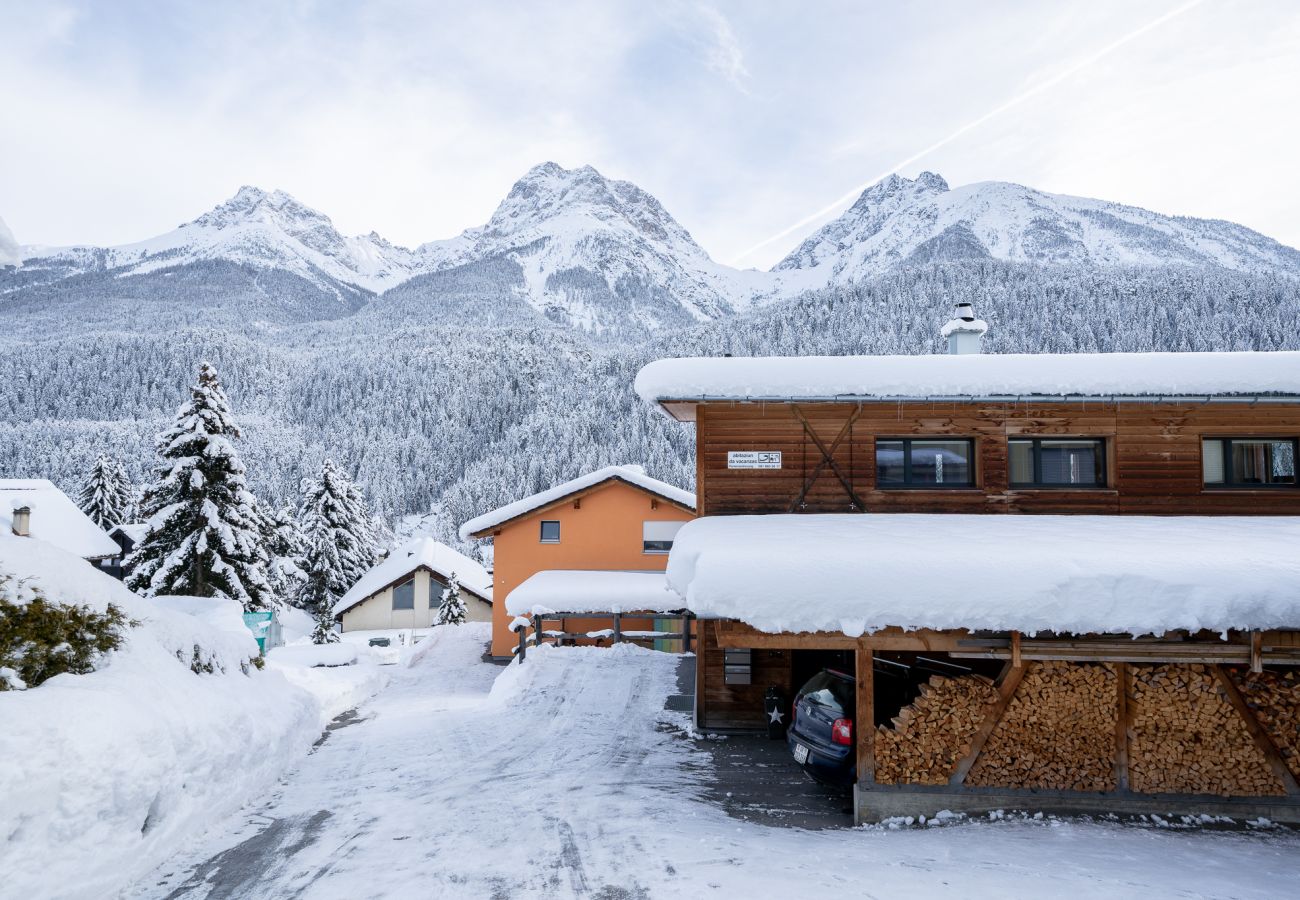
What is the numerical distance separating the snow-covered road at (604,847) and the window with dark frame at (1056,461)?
577cm

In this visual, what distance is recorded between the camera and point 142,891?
6.78m

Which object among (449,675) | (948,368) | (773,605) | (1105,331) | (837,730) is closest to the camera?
(773,605)

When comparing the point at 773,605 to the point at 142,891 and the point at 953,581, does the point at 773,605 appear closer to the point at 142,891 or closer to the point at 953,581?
the point at 953,581

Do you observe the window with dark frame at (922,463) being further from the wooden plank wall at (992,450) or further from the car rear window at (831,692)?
the car rear window at (831,692)

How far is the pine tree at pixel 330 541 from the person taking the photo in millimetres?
46062


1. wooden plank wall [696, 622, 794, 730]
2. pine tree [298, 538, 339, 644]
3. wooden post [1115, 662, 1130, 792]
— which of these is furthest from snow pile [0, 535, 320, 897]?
pine tree [298, 538, 339, 644]

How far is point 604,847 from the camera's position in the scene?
8.07m

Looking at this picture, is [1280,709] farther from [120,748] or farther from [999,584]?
[120,748]

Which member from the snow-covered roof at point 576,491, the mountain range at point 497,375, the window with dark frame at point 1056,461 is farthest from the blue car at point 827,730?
the mountain range at point 497,375

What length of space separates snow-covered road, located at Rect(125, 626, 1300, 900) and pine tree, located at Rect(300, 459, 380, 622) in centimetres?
3717

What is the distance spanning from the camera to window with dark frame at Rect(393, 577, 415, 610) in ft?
151

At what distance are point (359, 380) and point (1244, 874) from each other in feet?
542

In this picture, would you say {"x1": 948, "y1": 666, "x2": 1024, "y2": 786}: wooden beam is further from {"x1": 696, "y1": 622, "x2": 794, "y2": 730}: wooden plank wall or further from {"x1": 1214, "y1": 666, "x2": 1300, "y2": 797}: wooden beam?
{"x1": 696, "y1": 622, "x2": 794, "y2": 730}: wooden plank wall

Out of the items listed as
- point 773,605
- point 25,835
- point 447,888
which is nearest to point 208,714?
point 25,835
